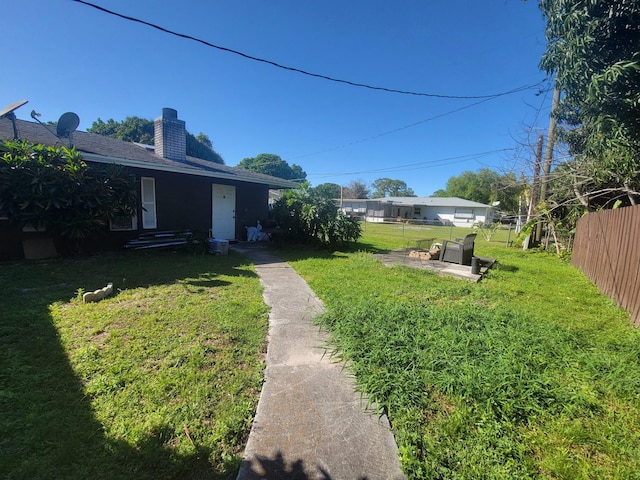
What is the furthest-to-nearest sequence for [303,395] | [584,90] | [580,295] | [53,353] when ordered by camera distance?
[580,295] < [584,90] < [53,353] < [303,395]

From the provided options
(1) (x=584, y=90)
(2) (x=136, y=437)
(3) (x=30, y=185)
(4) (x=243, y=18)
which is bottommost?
(2) (x=136, y=437)

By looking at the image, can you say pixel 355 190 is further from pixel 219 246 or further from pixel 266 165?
pixel 219 246

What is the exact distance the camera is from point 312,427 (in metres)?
1.94

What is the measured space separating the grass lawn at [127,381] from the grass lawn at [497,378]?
1.13 metres

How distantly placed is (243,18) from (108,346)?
734 cm

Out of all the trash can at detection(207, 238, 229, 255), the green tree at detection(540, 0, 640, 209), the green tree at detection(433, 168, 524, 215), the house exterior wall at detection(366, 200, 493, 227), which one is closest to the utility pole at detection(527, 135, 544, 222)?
the green tree at detection(540, 0, 640, 209)

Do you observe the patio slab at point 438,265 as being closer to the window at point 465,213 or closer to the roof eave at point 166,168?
the roof eave at point 166,168

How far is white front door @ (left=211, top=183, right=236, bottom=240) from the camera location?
1015cm

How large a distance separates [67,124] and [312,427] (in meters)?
8.99

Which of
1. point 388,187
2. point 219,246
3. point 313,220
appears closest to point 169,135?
point 219,246

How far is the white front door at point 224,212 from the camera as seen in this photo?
33.3ft

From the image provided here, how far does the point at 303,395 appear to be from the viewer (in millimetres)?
→ 2273

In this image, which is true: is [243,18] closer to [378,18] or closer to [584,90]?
[378,18]

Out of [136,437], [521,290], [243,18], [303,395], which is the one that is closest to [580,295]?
[521,290]
